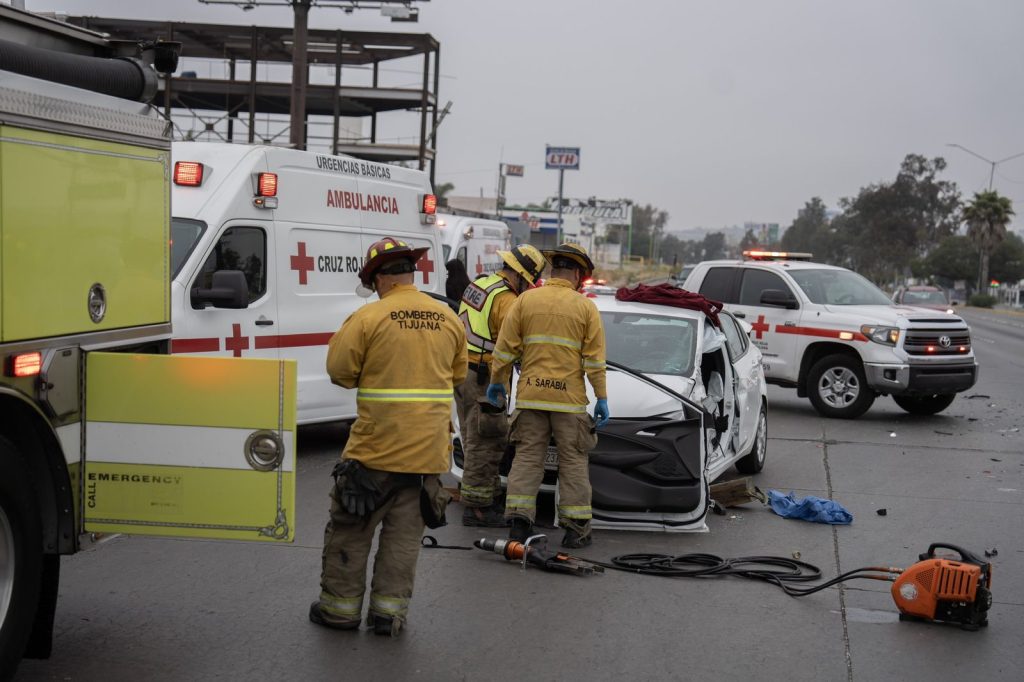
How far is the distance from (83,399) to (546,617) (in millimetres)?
2618

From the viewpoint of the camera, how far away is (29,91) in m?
4.38

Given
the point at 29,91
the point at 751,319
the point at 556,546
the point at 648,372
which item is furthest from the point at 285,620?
the point at 751,319

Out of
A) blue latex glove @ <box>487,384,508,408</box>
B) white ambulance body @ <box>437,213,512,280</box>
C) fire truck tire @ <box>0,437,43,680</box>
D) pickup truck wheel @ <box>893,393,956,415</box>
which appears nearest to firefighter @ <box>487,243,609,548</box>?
blue latex glove @ <box>487,384,508,408</box>

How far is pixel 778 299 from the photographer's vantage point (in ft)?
48.5

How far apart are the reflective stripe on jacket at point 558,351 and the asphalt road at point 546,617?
3.40 feet

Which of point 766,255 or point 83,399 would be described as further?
point 766,255

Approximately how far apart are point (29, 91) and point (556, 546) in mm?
4397

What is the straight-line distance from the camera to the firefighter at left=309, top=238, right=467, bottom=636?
17.8 ft

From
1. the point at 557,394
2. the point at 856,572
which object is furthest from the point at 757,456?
the point at 856,572

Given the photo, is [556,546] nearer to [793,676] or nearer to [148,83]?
[793,676]

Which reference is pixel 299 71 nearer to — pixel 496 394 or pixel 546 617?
pixel 496 394

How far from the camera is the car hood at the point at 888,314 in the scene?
47.1 feet

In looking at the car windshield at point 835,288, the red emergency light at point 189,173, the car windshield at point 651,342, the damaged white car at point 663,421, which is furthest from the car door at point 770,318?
the red emergency light at point 189,173

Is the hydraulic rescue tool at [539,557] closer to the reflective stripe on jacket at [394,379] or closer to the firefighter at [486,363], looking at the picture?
the firefighter at [486,363]
